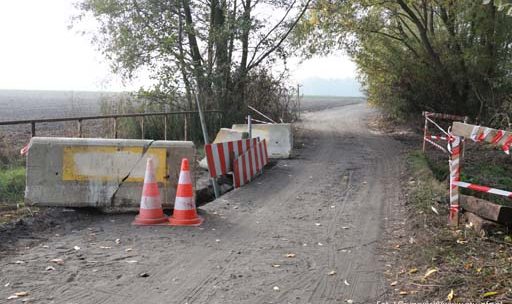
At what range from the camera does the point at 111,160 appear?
788cm

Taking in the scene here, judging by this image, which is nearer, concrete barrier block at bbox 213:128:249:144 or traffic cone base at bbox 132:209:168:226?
traffic cone base at bbox 132:209:168:226

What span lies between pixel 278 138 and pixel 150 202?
7776 millimetres

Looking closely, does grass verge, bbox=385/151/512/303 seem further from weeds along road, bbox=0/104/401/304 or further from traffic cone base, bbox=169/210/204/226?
traffic cone base, bbox=169/210/204/226

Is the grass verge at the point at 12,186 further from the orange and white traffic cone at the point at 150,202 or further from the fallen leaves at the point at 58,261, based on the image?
the fallen leaves at the point at 58,261

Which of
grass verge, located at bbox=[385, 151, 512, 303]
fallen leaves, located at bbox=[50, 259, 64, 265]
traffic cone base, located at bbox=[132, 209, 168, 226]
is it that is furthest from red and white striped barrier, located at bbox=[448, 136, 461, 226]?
fallen leaves, located at bbox=[50, 259, 64, 265]

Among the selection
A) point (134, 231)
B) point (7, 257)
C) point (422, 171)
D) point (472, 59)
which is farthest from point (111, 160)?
point (472, 59)

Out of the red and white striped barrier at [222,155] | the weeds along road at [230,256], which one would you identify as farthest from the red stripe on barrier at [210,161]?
the weeds along road at [230,256]

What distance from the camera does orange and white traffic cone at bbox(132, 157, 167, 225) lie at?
23.9 feet

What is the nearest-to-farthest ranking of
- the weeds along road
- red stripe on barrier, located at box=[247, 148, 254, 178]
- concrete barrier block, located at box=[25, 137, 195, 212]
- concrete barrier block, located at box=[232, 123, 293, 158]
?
1. the weeds along road
2. concrete barrier block, located at box=[25, 137, 195, 212]
3. red stripe on barrier, located at box=[247, 148, 254, 178]
4. concrete barrier block, located at box=[232, 123, 293, 158]

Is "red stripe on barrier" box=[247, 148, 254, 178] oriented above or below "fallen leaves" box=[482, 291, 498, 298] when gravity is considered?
above

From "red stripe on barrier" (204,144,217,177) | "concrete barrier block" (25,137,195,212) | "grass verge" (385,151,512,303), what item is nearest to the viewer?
"grass verge" (385,151,512,303)

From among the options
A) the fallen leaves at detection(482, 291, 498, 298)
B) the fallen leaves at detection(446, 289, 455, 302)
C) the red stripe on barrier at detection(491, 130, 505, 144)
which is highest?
the red stripe on barrier at detection(491, 130, 505, 144)

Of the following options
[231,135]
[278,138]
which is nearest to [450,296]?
[231,135]

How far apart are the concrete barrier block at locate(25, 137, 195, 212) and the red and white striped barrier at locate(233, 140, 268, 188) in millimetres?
2676
